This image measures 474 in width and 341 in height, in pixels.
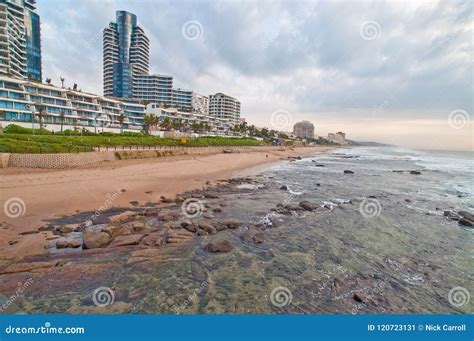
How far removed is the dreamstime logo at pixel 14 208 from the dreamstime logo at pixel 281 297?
12.3 meters

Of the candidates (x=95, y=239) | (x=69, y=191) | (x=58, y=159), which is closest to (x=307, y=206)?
(x=95, y=239)

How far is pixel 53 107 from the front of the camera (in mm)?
60219

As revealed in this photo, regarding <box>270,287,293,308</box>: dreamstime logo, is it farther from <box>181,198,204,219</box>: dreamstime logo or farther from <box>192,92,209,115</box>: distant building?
<box>192,92,209,115</box>: distant building

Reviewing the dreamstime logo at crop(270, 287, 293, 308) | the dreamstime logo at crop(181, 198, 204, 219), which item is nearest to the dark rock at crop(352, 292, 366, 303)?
the dreamstime logo at crop(270, 287, 293, 308)

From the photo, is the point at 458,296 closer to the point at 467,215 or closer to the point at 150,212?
the point at 467,215

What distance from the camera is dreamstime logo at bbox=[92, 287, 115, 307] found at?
6680 millimetres

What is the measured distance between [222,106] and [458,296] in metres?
154

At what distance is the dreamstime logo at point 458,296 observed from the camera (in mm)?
7465

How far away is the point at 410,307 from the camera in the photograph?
7188mm

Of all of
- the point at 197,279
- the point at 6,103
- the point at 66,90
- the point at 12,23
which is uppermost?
the point at 12,23

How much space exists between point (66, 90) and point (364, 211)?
73.8m

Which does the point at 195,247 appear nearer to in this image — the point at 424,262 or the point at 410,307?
the point at 410,307

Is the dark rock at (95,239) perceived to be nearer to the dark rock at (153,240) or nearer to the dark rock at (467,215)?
the dark rock at (153,240)

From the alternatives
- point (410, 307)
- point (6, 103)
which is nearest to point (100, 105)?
point (6, 103)
